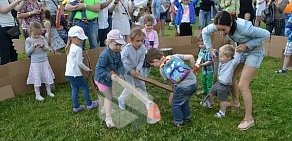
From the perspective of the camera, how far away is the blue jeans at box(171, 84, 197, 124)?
4656mm

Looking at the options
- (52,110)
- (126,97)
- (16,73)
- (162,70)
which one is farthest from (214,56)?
(16,73)

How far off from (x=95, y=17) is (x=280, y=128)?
141 inches

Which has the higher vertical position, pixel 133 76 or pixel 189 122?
pixel 133 76

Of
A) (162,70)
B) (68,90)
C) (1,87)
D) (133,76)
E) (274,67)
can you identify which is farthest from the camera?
(274,67)

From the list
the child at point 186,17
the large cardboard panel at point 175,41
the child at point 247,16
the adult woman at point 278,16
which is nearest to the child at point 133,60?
the large cardboard panel at point 175,41

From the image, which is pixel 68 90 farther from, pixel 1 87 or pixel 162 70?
pixel 162 70

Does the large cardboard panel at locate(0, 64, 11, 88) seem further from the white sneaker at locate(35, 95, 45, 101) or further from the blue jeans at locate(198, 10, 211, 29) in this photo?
the blue jeans at locate(198, 10, 211, 29)

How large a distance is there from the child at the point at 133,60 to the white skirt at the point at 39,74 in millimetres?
1535

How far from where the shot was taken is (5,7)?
609cm

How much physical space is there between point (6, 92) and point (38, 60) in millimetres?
679

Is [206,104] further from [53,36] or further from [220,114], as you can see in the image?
[53,36]

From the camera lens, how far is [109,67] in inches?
192

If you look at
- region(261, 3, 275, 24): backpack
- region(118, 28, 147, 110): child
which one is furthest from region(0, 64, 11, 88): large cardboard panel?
region(261, 3, 275, 24): backpack

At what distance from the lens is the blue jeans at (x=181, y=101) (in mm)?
4656
